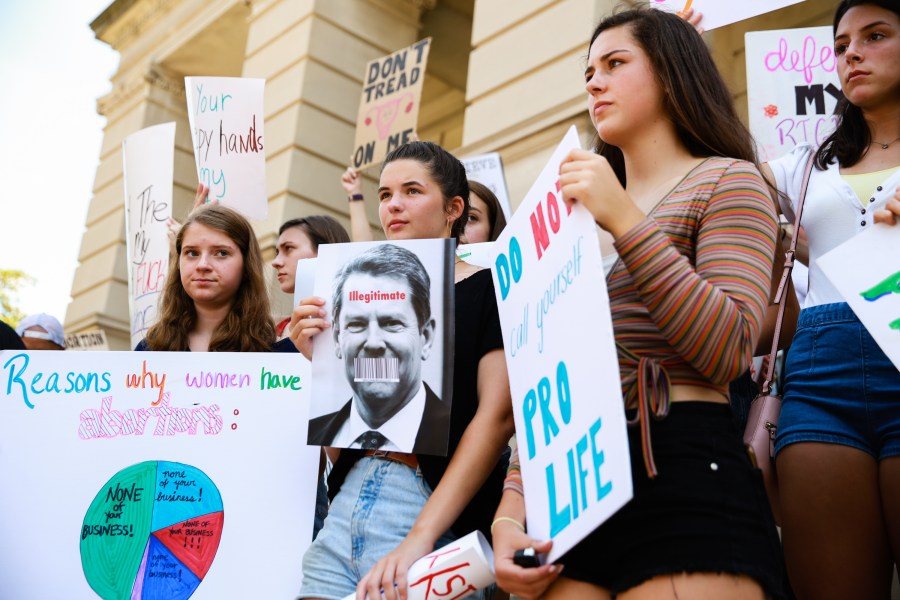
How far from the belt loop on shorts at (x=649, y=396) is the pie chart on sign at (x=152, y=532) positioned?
169cm

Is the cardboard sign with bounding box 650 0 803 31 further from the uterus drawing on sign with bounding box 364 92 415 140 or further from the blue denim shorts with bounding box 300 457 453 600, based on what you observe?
the uterus drawing on sign with bounding box 364 92 415 140

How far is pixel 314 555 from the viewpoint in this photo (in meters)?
2.19

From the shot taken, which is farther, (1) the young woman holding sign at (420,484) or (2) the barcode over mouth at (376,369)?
(2) the barcode over mouth at (376,369)

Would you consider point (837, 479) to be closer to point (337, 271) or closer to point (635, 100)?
point (635, 100)

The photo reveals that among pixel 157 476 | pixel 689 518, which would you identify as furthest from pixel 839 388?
pixel 157 476

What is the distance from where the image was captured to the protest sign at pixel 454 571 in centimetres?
181

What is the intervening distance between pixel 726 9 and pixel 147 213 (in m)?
3.06

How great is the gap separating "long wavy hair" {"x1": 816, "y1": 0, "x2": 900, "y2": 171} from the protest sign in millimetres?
1332

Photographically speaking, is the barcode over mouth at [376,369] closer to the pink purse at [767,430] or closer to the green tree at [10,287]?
the pink purse at [767,430]

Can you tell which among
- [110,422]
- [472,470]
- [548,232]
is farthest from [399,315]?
[110,422]

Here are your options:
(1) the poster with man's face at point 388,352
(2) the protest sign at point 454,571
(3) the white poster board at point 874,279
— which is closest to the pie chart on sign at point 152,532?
(1) the poster with man's face at point 388,352

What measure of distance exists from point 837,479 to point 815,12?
5881mm

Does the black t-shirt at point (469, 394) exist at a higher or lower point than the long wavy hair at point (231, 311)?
lower

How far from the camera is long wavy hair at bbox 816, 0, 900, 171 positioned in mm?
2344
